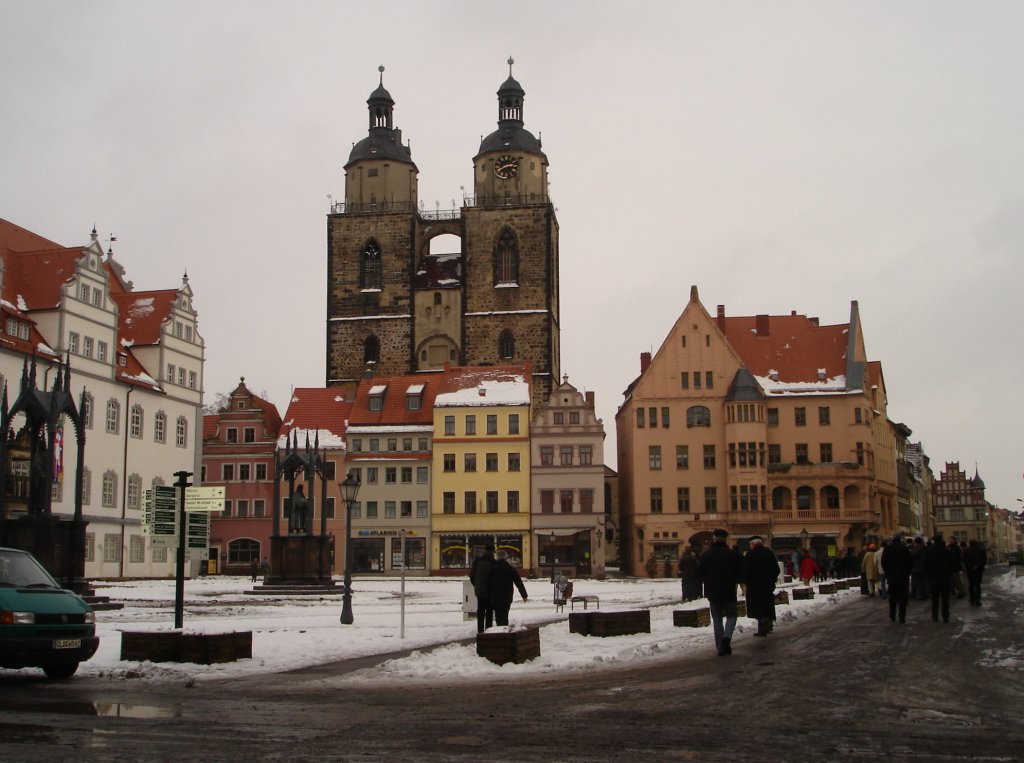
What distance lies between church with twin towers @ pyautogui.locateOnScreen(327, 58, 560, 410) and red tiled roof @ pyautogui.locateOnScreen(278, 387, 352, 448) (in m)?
7.28

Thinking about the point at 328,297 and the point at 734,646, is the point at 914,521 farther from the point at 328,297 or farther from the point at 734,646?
the point at 734,646

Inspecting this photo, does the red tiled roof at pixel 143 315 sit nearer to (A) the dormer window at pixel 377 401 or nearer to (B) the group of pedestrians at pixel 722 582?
(A) the dormer window at pixel 377 401

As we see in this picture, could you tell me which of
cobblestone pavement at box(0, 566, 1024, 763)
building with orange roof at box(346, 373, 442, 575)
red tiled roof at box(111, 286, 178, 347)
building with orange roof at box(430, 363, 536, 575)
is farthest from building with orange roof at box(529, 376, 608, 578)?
cobblestone pavement at box(0, 566, 1024, 763)

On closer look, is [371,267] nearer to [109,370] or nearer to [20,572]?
[109,370]

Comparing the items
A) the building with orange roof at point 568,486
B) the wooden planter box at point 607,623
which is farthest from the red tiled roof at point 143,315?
the wooden planter box at point 607,623

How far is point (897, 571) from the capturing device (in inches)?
923

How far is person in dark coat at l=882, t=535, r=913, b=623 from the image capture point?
23.2 meters

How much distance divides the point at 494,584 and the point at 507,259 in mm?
68651

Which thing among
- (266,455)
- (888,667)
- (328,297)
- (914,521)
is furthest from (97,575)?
(914,521)

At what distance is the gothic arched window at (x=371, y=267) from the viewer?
88.1 metres

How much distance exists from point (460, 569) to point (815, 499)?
71.2ft

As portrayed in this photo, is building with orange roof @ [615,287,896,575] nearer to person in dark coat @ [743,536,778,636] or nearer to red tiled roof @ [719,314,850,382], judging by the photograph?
red tiled roof @ [719,314,850,382]

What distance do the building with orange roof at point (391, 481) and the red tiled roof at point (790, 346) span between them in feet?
68.2

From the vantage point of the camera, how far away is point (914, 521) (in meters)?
116
